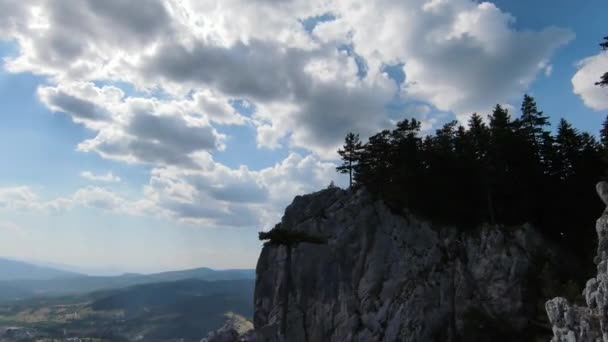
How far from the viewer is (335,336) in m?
59.7

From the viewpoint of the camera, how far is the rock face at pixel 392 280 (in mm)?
51250

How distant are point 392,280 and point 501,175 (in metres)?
21.4

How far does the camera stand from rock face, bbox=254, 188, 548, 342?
168 feet

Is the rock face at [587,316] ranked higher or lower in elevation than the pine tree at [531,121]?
lower

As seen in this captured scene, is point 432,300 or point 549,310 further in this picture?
point 432,300

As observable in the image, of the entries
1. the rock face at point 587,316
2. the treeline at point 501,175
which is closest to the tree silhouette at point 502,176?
the treeline at point 501,175

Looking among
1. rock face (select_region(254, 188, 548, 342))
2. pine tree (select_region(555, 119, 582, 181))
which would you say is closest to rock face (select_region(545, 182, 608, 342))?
rock face (select_region(254, 188, 548, 342))

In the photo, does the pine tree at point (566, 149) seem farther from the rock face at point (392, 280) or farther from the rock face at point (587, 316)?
the rock face at point (587, 316)

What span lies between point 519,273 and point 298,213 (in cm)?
3726

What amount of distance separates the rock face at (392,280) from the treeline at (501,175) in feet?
12.1

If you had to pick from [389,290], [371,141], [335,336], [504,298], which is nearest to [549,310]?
[504,298]

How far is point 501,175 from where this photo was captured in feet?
191

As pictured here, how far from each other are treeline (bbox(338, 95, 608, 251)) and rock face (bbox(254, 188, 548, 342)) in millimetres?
3692

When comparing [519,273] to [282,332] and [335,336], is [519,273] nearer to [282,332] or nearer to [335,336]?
[335,336]
